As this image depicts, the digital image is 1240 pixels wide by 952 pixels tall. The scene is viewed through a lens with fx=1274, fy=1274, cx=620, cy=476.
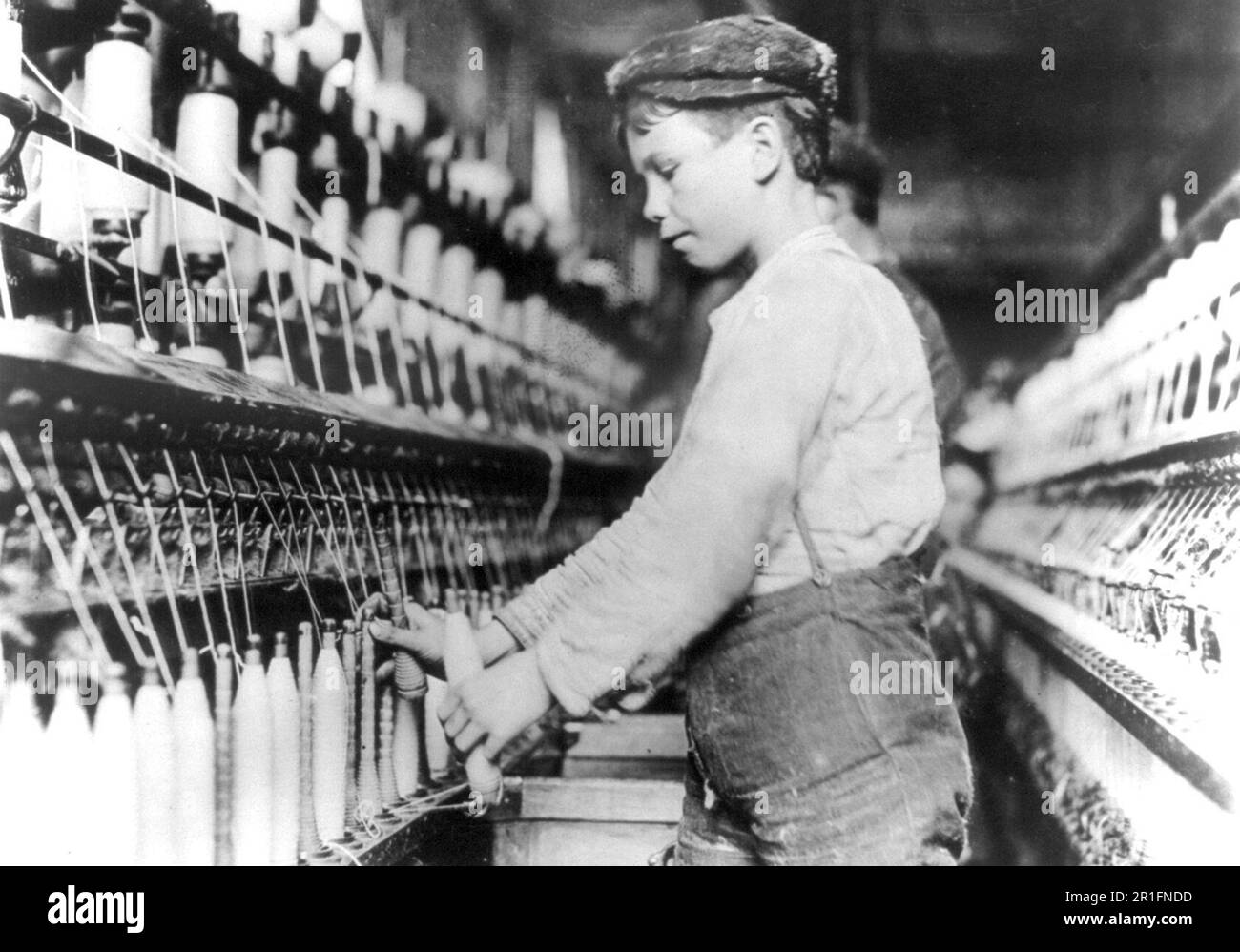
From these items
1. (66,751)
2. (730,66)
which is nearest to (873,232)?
(730,66)

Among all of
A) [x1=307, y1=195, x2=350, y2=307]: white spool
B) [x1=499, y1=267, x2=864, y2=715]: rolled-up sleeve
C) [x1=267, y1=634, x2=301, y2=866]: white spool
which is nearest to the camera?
[x1=499, y1=267, x2=864, y2=715]: rolled-up sleeve

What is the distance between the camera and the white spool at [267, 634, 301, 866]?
2.14m

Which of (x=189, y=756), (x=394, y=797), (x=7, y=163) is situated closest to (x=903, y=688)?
(x=394, y=797)

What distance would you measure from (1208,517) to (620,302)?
3.76ft

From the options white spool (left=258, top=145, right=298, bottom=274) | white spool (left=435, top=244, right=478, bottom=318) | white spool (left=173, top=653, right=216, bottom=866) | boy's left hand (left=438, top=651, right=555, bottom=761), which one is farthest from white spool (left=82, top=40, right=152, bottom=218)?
boy's left hand (left=438, top=651, right=555, bottom=761)

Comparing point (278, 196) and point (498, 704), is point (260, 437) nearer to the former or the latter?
point (278, 196)

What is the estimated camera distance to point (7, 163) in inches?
81.0

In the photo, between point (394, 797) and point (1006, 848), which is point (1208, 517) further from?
point (394, 797)

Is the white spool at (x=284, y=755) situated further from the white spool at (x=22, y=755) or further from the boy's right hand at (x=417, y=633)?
the white spool at (x=22, y=755)

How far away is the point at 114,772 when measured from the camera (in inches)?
80.7

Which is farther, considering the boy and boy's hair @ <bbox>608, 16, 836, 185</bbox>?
boy's hair @ <bbox>608, 16, 836, 185</bbox>

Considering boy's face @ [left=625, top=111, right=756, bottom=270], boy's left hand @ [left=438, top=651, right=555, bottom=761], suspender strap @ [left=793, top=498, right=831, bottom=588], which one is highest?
boy's face @ [left=625, top=111, right=756, bottom=270]

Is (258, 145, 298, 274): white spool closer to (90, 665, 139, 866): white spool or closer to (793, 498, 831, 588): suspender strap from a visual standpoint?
(90, 665, 139, 866): white spool

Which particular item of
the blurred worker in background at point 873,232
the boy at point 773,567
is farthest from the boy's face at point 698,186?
the blurred worker in background at point 873,232
